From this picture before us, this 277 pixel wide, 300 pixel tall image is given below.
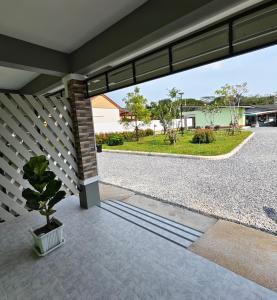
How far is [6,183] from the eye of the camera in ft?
9.57

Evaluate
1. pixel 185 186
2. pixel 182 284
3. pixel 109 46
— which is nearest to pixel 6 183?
pixel 109 46

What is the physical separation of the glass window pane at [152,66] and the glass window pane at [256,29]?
83cm

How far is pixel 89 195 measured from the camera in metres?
3.63

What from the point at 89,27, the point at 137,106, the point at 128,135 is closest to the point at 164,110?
the point at 137,106

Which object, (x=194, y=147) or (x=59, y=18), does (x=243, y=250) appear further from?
(x=194, y=147)

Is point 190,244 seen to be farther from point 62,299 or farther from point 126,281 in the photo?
point 62,299

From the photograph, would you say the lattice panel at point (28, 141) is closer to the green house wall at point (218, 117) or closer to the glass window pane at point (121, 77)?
the glass window pane at point (121, 77)

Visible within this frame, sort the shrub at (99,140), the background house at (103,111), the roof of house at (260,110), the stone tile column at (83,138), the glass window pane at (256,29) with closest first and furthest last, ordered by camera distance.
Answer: the glass window pane at (256,29)
the stone tile column at (83,138)
the shrub at (99,140)
the background house at (103,111)
the roof of house at (260,110)

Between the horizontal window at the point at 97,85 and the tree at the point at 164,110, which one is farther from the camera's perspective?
the tree at the point at 164,110

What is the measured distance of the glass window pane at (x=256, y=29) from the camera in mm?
1629

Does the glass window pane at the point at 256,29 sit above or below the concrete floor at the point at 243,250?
above

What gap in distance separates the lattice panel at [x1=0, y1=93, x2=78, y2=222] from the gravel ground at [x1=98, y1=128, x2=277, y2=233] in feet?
6.76

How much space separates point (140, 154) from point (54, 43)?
7.10 meters

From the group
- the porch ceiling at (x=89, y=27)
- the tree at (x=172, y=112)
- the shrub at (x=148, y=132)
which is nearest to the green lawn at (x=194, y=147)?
the tree at (x=172, y=112)
